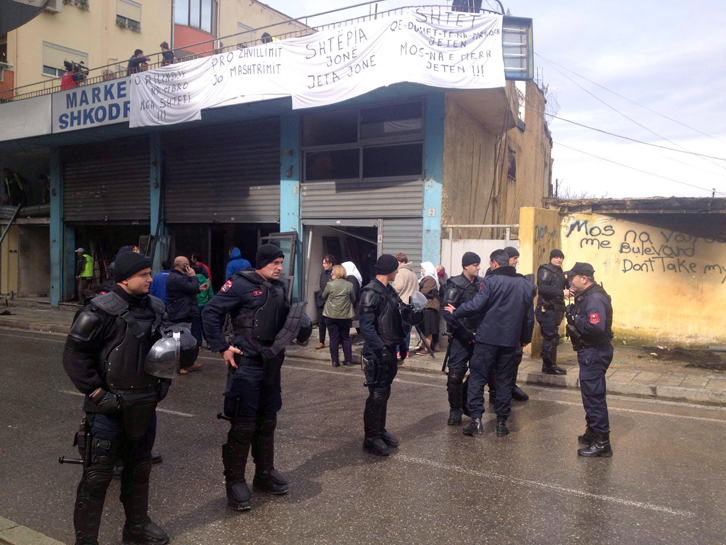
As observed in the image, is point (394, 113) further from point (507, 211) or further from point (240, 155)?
point (507, 211)

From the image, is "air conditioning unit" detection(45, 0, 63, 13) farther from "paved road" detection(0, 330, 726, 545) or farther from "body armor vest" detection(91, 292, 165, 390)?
"body armor vest" detection(91, 292, 165, 390)

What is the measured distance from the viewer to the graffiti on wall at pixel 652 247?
11.1 metres

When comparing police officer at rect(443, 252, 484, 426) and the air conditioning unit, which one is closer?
police officer at rect(443, 252, 484, 426)

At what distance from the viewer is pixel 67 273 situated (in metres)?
19.3

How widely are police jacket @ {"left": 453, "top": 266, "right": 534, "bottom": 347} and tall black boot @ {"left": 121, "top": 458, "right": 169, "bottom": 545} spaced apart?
11.5 feet

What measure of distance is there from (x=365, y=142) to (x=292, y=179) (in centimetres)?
207

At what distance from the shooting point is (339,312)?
960 cm

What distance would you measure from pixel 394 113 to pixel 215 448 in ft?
29.3

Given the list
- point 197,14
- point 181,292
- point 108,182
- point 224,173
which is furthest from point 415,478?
point 197,14

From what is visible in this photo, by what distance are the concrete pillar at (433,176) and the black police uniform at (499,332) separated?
19.5 feet

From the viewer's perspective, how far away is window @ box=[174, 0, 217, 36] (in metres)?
27.1

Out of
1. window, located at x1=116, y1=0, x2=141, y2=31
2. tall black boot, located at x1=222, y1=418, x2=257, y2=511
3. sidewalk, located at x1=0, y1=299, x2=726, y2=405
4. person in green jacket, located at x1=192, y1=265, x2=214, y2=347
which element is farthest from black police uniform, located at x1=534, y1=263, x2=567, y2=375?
window, located at x1=116, y1=0, x2=141, y2=31

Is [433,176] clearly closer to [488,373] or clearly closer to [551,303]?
[551,303]

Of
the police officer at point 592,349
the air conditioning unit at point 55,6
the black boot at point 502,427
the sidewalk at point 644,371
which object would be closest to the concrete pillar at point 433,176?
the sidewalk at point 644,371
